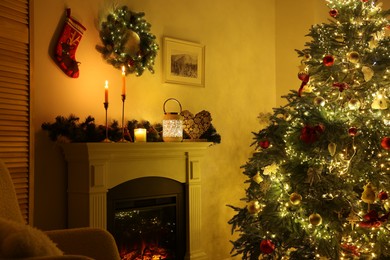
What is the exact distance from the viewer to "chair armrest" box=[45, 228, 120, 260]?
1831 mm

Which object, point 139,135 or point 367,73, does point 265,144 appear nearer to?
point 367,73

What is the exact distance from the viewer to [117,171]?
301cm

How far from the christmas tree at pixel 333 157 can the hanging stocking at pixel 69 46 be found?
4.56ft

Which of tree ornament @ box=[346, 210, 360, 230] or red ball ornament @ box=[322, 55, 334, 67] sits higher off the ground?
red ball ornament @ box=[322, 55, 334, 67]

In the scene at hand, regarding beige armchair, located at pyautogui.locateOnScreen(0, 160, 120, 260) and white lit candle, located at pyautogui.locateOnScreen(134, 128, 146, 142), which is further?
white lit candle, located at pyautogui.locateOnScreen(134, 128, 146, 142)

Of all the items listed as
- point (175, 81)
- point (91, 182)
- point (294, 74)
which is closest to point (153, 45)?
point (175, 81)

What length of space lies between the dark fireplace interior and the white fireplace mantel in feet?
0.18

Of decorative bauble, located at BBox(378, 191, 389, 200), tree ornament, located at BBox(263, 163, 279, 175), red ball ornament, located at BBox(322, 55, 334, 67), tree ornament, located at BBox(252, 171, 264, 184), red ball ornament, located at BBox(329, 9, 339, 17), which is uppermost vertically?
red ball ornament, located at BBox(329, 9, 339, 17)

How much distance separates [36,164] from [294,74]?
2756 mm

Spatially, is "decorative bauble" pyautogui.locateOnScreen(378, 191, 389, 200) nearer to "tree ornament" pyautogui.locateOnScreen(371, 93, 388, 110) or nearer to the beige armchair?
"tree ornament" pyautogui.locateOnScreen(371, 93, 388, 110)

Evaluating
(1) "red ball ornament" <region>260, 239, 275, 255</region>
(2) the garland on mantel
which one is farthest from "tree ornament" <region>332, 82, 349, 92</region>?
(2) the garland on mantel

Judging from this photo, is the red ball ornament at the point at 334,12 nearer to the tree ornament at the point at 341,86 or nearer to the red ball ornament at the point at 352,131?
the tree ornament at the point at 341,86

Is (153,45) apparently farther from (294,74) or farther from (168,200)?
(294,74)

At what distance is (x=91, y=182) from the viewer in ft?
9.32
